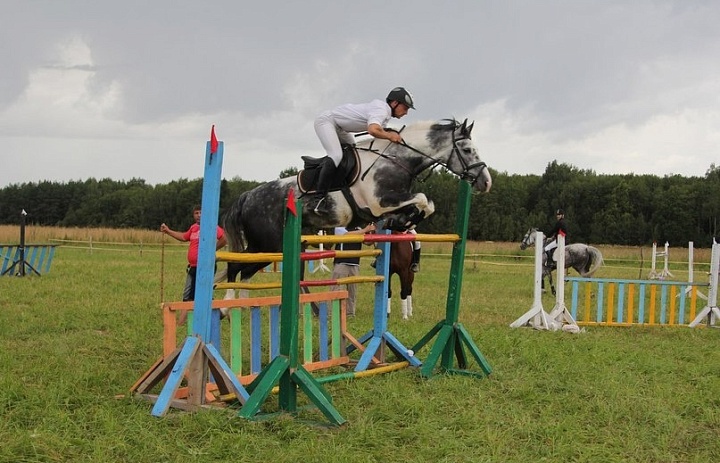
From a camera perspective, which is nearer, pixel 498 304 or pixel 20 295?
pixel 20 295

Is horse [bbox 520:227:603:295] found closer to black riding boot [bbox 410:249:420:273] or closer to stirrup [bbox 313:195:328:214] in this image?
black riding boot [bbox 410:249:420:273]

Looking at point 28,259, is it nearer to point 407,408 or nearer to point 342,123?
point 342,123

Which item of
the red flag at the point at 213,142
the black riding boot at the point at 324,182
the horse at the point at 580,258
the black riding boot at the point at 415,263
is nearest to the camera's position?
the red flag at the point at 213,142

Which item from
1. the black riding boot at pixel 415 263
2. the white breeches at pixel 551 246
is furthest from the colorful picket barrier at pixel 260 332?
the white breeches at pixel 551 246

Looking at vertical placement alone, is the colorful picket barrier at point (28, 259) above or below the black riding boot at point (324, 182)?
below

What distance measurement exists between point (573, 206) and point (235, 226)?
50.0 meters

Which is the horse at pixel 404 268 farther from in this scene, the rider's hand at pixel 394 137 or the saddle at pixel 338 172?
the rider's hand at pixel 394 137

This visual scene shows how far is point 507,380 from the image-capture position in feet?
17.7

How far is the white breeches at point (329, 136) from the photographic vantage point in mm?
5328

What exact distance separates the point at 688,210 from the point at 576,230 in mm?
7881

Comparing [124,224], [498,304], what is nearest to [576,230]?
[124,224]

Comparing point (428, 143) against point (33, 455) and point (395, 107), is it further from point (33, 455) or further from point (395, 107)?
point (33, 455)

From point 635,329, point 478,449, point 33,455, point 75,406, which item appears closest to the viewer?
point 33,455

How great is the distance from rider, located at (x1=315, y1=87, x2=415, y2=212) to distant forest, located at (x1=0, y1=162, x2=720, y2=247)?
35.4 metres
